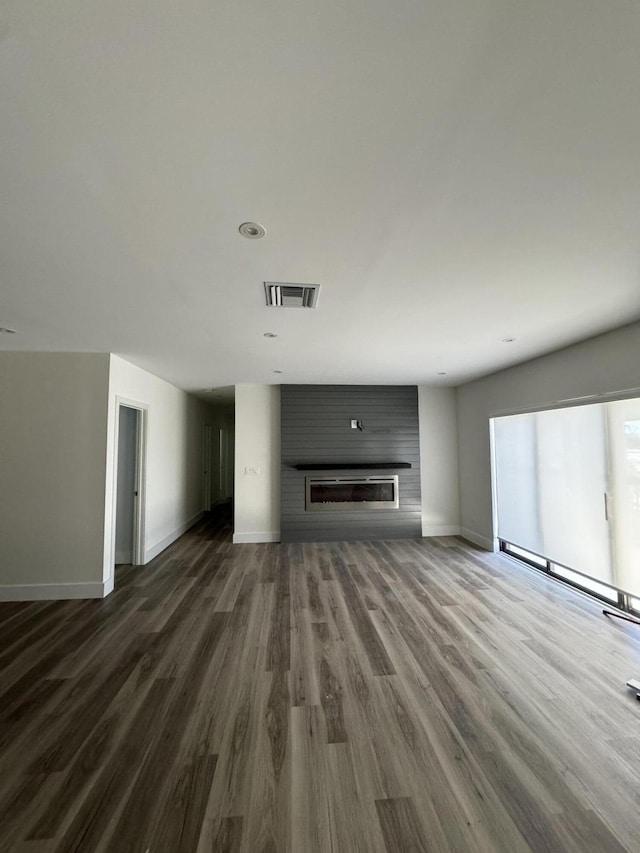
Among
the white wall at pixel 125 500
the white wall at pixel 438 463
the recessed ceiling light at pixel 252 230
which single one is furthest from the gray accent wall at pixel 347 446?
the recessed ceiling light at pixel 252 230

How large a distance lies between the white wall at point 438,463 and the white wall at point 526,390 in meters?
0.15

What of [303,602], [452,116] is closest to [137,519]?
[303,602]

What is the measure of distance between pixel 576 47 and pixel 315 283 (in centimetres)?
138

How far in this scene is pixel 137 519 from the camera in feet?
14.7

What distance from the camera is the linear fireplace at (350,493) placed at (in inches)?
218

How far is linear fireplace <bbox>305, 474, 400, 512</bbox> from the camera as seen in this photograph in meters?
5.54

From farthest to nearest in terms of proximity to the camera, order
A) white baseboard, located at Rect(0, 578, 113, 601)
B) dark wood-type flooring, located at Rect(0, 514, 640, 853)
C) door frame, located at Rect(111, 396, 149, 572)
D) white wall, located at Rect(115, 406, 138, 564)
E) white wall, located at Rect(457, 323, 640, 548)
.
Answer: white wall, located at Rect(115, 406, 138, 564), door frame, located at Rect(111, 396, 149, 572), white baseboard, located at Rect(0, 578, 113, 601), white wall, located at Rect(457, 323, 640, 548), dark wood-type flooring, located at Rect(0, 514, 640, 853)

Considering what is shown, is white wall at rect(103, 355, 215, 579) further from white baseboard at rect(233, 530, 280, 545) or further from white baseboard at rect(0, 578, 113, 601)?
white baseboard at rect(233, 530, 280, 545)

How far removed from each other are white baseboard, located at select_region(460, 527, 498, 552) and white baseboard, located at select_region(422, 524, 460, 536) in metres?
0.10

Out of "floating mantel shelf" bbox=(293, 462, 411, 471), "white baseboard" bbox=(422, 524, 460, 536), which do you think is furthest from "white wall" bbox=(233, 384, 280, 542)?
"white baseboard" bbox=(422, 524, 460, 536)

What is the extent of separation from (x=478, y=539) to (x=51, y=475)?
5733mm

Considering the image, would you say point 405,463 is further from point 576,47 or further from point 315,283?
point 576,47

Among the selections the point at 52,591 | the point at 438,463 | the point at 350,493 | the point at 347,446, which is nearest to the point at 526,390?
the point at 438,463

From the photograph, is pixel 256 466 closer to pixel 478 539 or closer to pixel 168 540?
pixel 168 540
